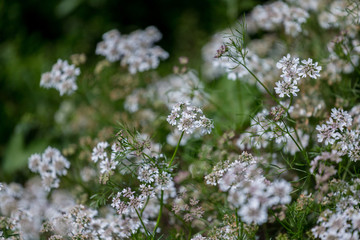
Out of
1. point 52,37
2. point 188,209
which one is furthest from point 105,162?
point 52,37

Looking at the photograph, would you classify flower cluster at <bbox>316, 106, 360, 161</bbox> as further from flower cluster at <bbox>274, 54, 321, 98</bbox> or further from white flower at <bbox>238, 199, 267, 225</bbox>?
white flower at <bbox>238, 199, 267, 225</bbox>

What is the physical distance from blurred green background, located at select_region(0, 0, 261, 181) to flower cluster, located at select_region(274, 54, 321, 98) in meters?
2.00

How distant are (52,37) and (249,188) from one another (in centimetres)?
433

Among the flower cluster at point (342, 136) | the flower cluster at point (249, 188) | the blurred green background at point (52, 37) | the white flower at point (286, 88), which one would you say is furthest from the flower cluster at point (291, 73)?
the blurred green background at point (52, 37)

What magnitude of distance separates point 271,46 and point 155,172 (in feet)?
7.33

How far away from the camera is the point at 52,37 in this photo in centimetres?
508

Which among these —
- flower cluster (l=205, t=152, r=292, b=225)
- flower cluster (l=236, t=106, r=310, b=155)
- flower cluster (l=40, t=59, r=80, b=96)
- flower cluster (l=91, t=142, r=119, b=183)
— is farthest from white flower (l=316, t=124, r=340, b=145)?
flower cluster (l=40, t=59, r=80, b=96)

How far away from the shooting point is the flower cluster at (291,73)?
5.54 feet

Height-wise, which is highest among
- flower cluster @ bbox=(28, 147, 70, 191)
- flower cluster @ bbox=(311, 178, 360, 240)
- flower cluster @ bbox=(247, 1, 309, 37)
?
flower cluster @ bbox=(247, 1, 309, 37)

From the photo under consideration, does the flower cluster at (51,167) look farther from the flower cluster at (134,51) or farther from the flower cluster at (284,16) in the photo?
the flower cluster at (284,16)

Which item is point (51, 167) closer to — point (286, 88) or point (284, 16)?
point (286, 88)

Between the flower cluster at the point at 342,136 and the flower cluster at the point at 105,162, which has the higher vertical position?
the flower cluster at the point at 105,162

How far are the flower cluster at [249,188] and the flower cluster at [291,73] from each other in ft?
1.15

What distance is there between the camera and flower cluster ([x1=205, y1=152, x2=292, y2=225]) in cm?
151
